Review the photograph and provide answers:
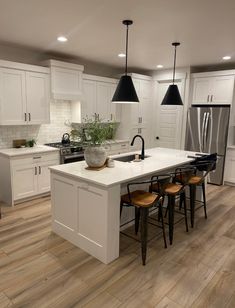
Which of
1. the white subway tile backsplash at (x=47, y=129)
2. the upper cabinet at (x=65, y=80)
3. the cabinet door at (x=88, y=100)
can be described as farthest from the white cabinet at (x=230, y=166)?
the white subway tile backsplash at (x=47, y=129)

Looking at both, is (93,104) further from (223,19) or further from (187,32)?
(223,19)

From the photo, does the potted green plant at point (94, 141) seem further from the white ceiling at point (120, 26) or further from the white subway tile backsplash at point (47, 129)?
the white subway tile backsplash at point (47, 129)

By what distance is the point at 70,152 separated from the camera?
4566mm

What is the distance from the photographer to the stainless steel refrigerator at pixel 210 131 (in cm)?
507

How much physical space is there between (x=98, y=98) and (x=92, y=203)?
3.38 meters

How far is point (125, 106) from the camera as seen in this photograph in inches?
230

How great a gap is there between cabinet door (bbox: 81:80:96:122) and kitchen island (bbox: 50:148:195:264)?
7.52 feet

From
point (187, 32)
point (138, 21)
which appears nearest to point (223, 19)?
point (187, 32)

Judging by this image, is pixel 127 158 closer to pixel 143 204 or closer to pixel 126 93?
pixel 126 93

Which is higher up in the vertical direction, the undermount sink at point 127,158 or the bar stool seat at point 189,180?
the undermount sink at point 127,158

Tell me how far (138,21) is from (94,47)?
1.42 meters

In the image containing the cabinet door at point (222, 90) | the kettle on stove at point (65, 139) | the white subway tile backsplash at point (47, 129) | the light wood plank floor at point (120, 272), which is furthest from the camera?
the cabinet door at point (222, 90)

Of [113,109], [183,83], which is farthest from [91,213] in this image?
[183,83]

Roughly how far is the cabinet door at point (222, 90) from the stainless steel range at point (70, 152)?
125 inches
